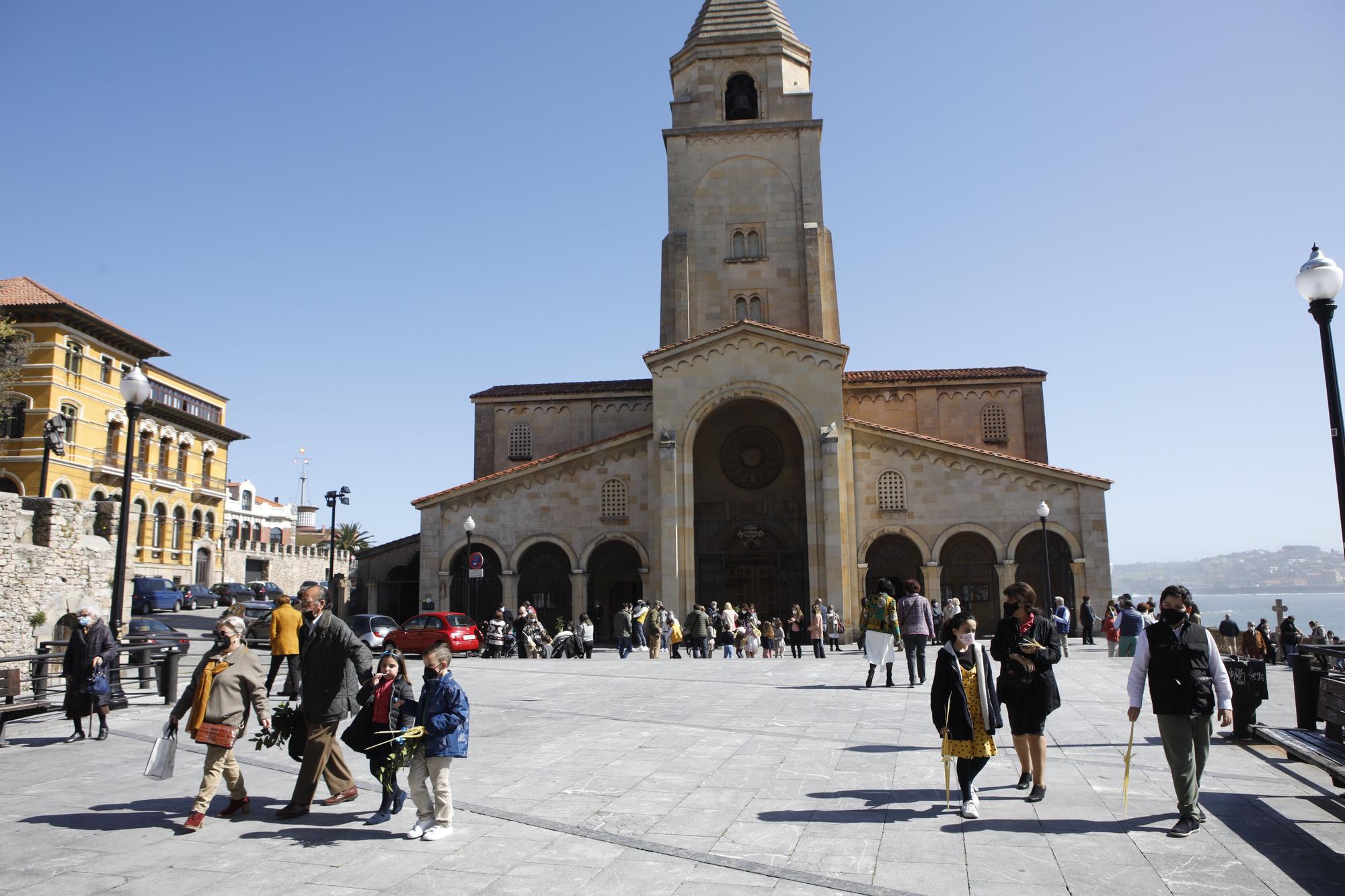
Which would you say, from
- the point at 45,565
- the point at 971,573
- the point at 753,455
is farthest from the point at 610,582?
the point at 45,565

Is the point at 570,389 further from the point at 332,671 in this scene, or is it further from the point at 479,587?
the point at 332,671

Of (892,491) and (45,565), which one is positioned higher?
(892,491)

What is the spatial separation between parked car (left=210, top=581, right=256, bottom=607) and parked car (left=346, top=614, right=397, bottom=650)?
1681 centimetres

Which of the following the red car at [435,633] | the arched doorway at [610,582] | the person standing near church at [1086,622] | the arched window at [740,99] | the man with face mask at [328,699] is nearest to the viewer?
the man with face mask at [328,699]

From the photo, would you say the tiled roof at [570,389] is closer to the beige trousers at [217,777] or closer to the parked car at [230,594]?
the parked car at [230,594]

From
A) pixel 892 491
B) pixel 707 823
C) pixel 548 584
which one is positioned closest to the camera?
pixel 707 823

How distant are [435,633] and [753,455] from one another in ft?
43.2

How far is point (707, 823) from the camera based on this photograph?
7.14 metres

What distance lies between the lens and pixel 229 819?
7539 millimetres

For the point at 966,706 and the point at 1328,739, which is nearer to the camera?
the point at 966,706

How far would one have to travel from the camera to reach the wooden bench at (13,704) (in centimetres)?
1156

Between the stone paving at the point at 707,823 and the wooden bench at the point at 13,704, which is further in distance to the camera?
the wooden bench at the point at 13,704

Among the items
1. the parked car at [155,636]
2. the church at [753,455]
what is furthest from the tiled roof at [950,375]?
the parked car at [155,636]

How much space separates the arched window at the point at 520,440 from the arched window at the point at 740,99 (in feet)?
50.2
